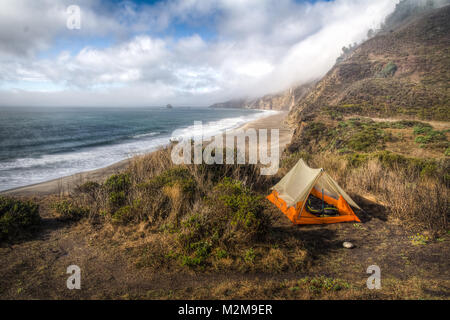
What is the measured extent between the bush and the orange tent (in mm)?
6463

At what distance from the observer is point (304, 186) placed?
20.8 ft

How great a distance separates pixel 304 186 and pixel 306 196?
1.13 ft

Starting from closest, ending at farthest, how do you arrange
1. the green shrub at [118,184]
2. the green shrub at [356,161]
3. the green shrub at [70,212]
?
the green shrub at [70,212] < the green shrub at [118,184] < the green shrub at [356,161]

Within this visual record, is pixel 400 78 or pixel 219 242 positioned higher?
pixel 400 78

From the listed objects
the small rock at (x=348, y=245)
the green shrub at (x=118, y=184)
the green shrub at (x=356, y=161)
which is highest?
the green shrub at (x=356, y=161)

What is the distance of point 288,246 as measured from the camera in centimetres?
454

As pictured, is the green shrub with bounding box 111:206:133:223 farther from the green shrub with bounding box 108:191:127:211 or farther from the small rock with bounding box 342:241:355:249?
the small rock with bounding box 342:241:355:249

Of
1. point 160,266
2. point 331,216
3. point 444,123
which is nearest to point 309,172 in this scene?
point 331,216

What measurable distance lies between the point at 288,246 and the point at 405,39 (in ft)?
182

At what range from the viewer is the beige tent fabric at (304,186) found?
6164 millimetres

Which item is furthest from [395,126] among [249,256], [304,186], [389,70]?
[389,70]

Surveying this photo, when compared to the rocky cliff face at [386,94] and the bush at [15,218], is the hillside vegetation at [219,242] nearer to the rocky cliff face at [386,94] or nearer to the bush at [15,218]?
the bush at [15,218]

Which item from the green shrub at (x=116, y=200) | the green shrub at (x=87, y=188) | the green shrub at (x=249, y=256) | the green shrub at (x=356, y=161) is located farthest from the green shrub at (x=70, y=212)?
the green shrub at (x=356, y=161)

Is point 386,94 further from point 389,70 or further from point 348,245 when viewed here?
point 348,245
